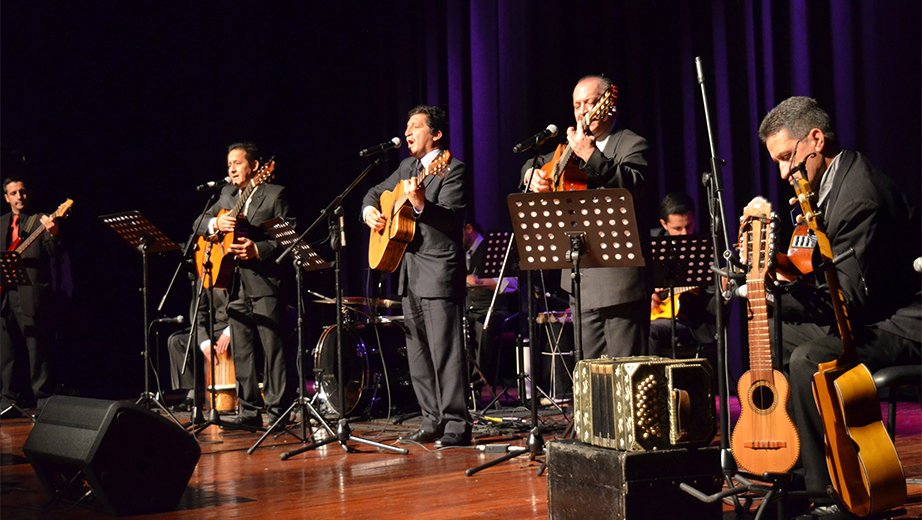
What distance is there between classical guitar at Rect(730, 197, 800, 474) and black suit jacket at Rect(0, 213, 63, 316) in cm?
647

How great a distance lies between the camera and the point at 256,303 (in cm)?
576

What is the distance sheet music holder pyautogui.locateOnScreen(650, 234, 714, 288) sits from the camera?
14.5 feet

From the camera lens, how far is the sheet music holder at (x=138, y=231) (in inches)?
213

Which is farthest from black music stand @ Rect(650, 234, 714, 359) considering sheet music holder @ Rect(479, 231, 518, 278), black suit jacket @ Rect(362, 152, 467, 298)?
sheet music holder @ Rect(479, 231, 518, 278)

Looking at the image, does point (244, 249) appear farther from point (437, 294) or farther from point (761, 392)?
point (761, 392)

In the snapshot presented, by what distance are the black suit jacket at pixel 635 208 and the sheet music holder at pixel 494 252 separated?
212 centimetres

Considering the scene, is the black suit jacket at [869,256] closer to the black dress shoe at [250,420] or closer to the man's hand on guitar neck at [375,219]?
the man's hand on guitar neck at [375,219]

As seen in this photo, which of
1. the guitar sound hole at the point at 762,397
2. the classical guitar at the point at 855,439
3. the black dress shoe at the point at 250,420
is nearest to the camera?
the classical guitar at the point at 855,439

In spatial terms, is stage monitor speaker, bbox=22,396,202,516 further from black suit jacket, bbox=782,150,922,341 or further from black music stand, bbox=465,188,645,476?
black suit jacket, bbox=782,150,922,341

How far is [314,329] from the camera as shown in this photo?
9.84 m

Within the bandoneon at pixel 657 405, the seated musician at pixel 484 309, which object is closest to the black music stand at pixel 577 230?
the bandoneon at pixel 657 405

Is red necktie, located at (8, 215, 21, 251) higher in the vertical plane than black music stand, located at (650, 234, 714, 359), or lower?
higher

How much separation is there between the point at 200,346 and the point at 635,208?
4390mm

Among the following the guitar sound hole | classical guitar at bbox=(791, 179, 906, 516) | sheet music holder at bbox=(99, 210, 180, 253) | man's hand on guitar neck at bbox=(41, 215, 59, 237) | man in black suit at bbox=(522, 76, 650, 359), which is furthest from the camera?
man's hand on guitar neck at bbox=(41, 215, 59, 237)
